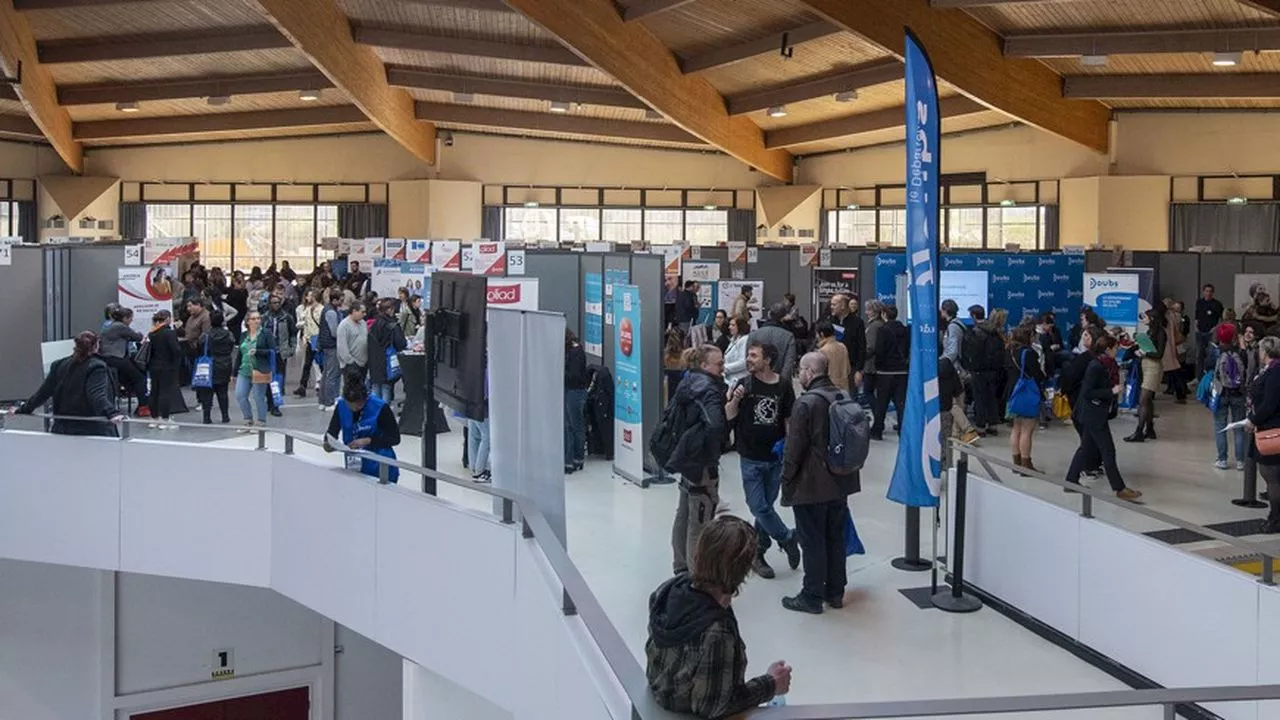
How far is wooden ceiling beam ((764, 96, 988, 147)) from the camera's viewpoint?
23.5 meters

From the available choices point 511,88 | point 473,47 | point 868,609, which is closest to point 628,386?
point 868,609

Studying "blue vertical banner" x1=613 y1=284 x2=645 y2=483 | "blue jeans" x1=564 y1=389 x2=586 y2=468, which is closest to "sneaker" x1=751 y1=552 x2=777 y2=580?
"blue vertical banner" x1=613 y1=284 x2=645 y2=483

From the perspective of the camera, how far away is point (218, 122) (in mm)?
28734

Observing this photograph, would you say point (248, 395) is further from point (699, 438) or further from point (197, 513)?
point (699, 438)

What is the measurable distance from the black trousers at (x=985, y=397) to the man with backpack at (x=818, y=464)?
684 centimetres

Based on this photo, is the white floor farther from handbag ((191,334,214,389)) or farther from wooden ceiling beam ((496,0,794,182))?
wooden ceiling beam ((496,0,794,182))

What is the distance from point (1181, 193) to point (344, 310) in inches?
678

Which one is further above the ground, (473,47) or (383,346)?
(473,47)

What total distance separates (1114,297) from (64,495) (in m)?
12.7

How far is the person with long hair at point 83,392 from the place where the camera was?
10.1 metres

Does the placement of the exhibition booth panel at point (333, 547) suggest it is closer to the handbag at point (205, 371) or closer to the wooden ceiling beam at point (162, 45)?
the handbag at point (205, 371)

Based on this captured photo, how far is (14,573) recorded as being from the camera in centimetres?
1317

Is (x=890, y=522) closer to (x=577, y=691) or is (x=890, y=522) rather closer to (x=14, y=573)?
(x=577, y=691)

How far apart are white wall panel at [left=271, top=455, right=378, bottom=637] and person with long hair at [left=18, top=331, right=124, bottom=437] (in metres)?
1.61
